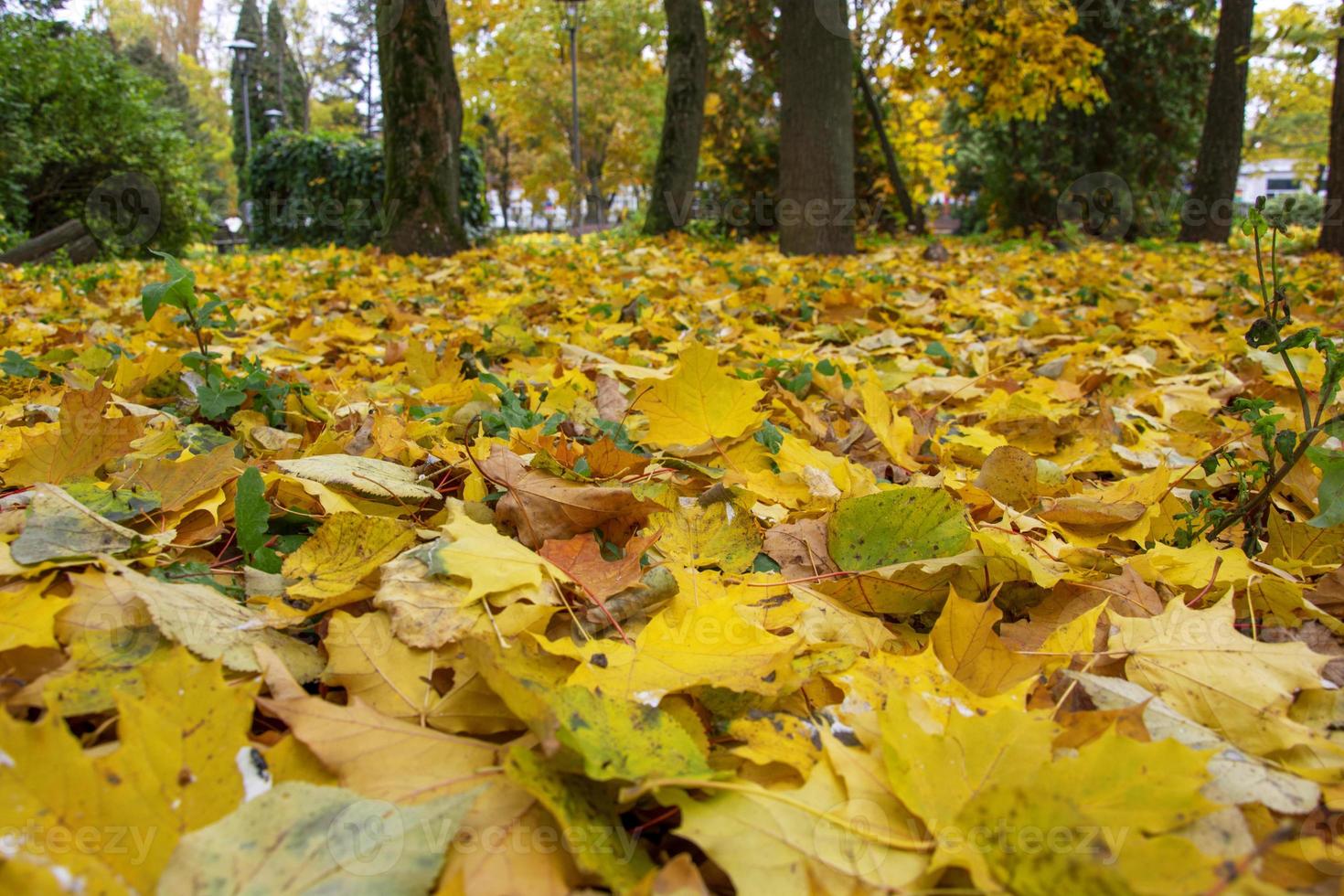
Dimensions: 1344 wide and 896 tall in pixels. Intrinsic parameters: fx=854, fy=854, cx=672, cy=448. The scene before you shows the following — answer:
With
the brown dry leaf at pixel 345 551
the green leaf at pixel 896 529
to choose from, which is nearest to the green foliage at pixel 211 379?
the brown dry leaf at pixel 345 551

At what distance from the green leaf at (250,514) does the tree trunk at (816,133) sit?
5946 millimetres

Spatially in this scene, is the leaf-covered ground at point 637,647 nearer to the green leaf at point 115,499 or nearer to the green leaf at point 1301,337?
the green leaf at point 115,499

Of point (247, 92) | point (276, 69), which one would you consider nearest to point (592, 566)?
point (247, 92)

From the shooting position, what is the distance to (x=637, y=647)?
843mm

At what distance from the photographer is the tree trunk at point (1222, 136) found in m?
8.95

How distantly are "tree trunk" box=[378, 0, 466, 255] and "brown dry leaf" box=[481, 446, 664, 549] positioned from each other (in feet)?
17.9

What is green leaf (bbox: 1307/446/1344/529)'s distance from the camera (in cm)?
101

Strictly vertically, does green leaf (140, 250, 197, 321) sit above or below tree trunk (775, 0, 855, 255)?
below

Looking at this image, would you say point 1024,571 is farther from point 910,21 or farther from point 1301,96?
point 1301,96

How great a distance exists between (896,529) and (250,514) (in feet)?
2.65

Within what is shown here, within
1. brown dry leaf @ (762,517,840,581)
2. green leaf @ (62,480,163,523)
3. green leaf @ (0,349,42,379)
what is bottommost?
brown dry leaf @ (762,517,840,581)

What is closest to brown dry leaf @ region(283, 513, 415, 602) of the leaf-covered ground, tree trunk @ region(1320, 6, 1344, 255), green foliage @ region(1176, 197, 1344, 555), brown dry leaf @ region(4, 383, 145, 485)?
the leaf-covered ground

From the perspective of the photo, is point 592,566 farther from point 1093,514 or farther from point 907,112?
point 907,112

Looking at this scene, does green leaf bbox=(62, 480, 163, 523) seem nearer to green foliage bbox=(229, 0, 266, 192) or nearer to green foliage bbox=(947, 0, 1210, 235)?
green foliage bbox=(947, 0, 1210, 235)
